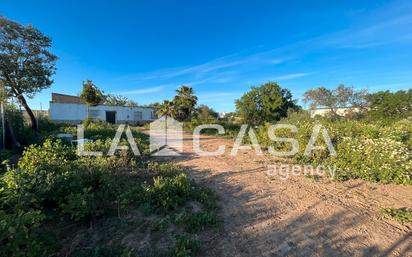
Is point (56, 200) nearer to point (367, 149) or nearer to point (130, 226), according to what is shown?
point (130, 226)

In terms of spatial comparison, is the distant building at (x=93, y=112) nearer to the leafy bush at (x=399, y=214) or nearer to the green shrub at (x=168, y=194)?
the green shrub at (x=168, y=194)

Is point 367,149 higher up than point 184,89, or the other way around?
point 184,89

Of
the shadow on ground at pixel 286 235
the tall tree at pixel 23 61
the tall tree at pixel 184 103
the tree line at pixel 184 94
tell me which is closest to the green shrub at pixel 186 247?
the shadow on ground at pixel 286 235

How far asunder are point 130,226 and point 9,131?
7202mm

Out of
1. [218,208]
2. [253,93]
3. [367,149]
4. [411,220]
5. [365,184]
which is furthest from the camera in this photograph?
[253,93]

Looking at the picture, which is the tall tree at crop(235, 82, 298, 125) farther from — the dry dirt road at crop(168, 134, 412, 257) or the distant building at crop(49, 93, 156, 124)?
the distant building at crop(49, 93, 156, 124)

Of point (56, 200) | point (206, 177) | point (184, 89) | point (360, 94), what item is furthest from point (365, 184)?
point (360, 94)

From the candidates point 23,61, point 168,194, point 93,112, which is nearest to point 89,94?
point 93,112

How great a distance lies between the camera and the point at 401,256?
8.84 feet

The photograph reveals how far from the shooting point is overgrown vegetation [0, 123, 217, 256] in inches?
87.2

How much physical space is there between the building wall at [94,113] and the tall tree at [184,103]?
7.78 metres

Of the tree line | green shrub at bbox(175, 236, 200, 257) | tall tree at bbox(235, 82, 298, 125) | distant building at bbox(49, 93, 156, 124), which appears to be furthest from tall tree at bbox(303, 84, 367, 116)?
green shrub at bbox(175, 236, 200, 257)

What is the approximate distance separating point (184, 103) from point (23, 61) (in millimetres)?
13075

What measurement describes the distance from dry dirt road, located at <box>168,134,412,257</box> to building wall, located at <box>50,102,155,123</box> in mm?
21307
